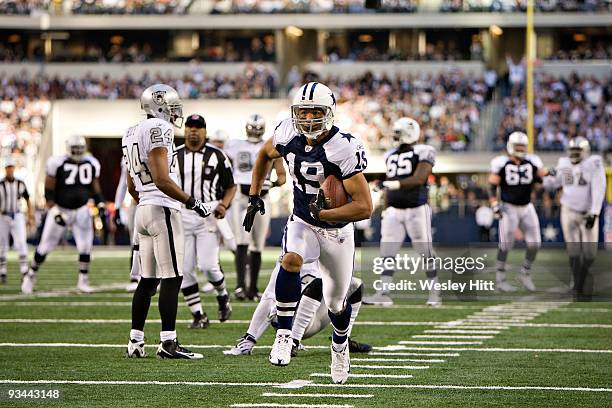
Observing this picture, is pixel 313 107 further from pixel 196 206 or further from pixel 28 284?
pixel 28 284

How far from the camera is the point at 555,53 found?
4125 centimetres

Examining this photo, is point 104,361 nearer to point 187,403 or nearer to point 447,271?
point 187,403

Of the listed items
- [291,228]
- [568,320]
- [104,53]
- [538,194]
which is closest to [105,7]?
[104,53]

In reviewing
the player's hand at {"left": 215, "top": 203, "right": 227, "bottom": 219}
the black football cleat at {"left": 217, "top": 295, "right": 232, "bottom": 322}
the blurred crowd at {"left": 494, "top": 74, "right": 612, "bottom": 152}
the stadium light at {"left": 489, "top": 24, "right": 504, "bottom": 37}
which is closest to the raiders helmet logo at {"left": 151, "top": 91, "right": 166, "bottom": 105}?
the player's hand at {"left": 215, "top": 203, "right": 227, "bottom": 219}

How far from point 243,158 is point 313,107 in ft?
21.6

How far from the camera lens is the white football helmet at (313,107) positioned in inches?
280

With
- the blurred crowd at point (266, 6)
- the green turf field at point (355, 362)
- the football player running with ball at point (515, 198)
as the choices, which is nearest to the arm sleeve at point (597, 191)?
the football player running with ball at point (515, 198)

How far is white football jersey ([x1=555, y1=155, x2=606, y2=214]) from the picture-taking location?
1490 cm

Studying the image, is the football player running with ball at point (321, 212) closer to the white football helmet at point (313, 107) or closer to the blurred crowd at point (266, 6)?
the white football helmet at point (313, 107)

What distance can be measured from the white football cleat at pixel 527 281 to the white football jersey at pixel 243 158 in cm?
387

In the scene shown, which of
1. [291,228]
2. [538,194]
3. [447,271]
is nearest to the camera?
[291,228]

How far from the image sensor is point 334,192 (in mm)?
7195

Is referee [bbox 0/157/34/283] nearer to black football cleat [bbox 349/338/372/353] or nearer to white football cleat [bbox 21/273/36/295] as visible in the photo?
white football cleat [bbox 21/273/36/295]

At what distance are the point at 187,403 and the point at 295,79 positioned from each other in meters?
33.0
